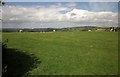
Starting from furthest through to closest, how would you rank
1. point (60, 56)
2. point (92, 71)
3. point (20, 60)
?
1. point (60, 56)
2. point (20, 60)
3. point (92, 71)

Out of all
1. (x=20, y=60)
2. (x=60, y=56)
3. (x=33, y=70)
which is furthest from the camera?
(x=60, y=56)

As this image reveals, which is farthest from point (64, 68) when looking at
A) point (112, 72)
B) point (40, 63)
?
point (112, 72)

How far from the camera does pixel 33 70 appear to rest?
2486 centimetres

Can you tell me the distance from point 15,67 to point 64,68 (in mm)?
5053

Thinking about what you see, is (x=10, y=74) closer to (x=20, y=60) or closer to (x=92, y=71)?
(x=20, y=60)

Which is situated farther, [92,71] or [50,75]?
[92,71]

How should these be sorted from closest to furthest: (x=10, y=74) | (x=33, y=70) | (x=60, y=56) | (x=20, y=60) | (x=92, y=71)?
(x=10, y=74) < (x=33, y=70) < (x=92, y=71) < (x=20, y=60) < (x=60, y=56)

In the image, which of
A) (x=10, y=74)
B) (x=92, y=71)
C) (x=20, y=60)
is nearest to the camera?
(x=10, y=74)

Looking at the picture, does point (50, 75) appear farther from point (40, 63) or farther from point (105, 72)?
point (105, 72)

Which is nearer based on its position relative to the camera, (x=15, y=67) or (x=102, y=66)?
(x=15, y=67)

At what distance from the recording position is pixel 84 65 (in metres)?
29.5

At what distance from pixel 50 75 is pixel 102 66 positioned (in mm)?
7967

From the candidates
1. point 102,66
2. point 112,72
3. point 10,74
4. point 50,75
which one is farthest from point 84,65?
point 10,74

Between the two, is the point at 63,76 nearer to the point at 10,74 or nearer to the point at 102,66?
the point at 10,74
